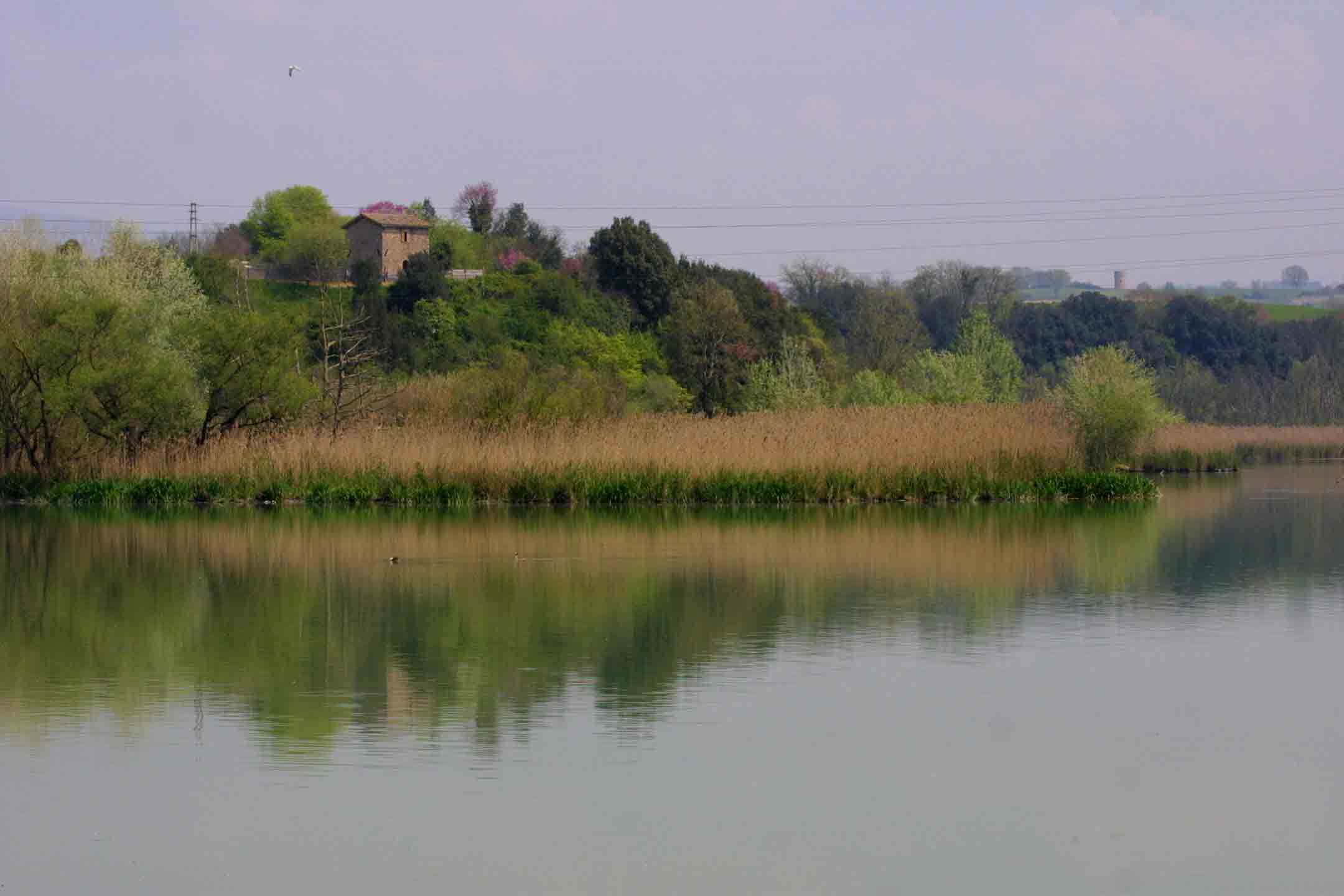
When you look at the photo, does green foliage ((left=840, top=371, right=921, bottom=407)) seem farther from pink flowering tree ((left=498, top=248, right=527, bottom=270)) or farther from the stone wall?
the stone wall

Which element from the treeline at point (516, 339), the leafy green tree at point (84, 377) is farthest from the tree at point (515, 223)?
the leafy green tree at point (84, 377)

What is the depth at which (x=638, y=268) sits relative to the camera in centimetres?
7250

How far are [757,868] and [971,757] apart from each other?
2.34m

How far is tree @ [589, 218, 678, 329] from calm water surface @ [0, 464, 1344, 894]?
175 ft

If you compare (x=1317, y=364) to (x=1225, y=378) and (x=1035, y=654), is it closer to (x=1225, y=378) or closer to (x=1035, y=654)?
(x=1225, y=378)

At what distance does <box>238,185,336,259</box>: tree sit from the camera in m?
95.2

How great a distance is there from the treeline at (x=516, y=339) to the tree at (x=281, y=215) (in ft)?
0.61

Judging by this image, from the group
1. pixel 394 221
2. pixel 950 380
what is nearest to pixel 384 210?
pixel 394 221

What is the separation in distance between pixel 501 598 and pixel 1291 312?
359 feet

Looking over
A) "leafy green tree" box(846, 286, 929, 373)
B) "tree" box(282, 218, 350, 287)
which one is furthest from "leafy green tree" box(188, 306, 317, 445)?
"tree" box(282, 218, 350, 287)

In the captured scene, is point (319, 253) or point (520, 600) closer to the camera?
point (520, 600)

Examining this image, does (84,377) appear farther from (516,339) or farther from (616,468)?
(516,339)

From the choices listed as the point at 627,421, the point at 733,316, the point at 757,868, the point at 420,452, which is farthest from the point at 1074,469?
the point at 733,316

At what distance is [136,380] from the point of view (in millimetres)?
31734
